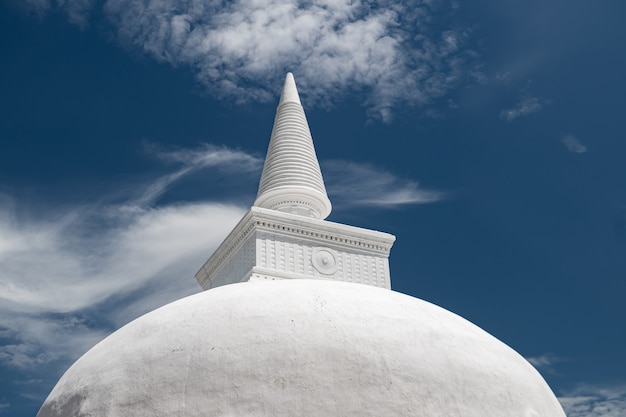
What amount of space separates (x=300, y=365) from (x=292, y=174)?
1576 centimetres

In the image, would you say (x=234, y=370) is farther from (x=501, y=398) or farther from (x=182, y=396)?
(x=501, y=398)

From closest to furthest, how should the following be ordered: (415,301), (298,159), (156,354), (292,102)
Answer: (156,354) < (415,301) < (298,159) < (292,102)

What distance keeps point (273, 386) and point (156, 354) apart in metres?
1.05

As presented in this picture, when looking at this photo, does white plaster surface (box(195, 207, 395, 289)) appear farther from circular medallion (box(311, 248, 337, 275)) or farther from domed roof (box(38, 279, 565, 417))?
domed roof (box(38, 279, 565, 417))

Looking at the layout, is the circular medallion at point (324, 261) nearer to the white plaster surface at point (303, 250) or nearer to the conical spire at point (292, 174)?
the white plaster surface at point (303, 250)

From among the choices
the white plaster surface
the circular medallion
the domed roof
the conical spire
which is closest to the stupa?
the domed roof

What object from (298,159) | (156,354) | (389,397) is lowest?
(389,397)

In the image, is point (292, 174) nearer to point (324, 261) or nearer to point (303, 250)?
point (303, 250)

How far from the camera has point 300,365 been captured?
567 centimetres

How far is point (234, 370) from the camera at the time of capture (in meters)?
5.66

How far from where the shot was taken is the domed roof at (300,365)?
5.57 metres

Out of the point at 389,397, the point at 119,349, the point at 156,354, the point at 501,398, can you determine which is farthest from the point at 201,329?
the point at 501,398

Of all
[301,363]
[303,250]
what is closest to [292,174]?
[303,250]

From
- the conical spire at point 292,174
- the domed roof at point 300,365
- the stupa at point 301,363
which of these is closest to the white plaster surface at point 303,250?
the conical spire at point 292,174
